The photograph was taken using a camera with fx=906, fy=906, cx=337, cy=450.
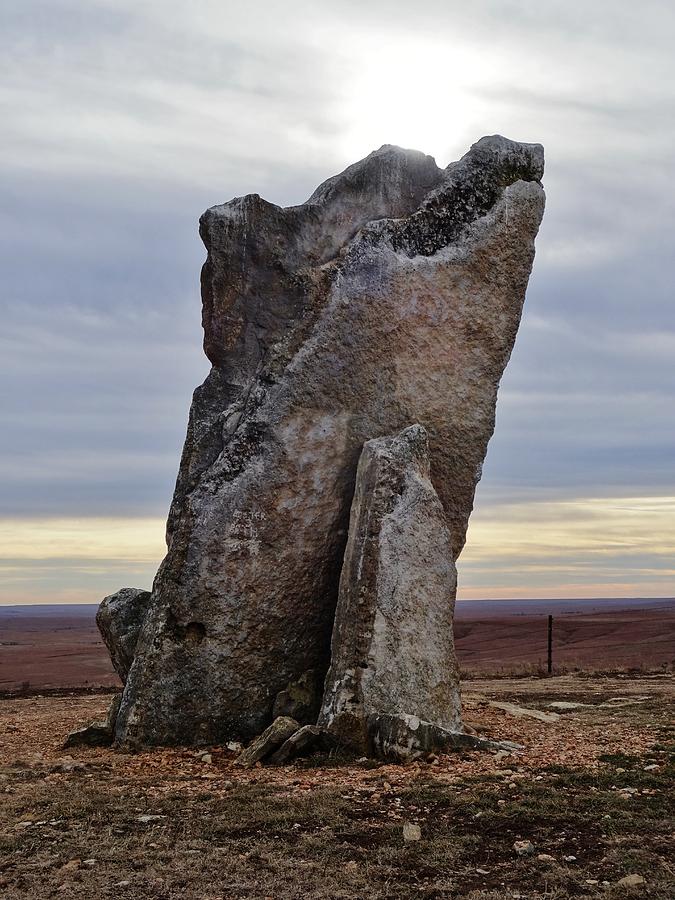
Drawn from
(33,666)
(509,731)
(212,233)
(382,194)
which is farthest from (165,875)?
(33,666)

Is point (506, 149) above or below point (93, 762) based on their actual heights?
above

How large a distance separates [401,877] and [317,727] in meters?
3.67

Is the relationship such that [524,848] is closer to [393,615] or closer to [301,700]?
[393,615]

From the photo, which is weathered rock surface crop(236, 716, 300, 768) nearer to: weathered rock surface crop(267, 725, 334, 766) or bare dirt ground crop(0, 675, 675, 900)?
weathered rock surface crop(267, 725, 334, 766)

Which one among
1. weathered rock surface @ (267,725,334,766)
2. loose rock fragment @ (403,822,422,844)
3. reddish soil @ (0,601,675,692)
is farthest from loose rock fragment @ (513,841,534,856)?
reddish soil @ (0,601,675,692)

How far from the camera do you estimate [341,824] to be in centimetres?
642

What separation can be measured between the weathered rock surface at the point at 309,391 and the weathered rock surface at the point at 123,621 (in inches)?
53.5

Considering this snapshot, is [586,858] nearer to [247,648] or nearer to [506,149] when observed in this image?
[247,648]

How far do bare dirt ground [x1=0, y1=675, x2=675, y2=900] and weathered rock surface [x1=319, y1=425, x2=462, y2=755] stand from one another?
0.56m

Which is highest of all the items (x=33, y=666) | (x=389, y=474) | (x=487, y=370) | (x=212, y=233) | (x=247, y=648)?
(x=212, y=233)

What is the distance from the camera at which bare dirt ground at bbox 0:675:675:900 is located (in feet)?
17.3

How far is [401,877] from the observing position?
5.37 metres

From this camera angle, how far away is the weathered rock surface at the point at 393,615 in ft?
29.3

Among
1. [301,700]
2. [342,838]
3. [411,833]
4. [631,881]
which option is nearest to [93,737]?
[301,700]
